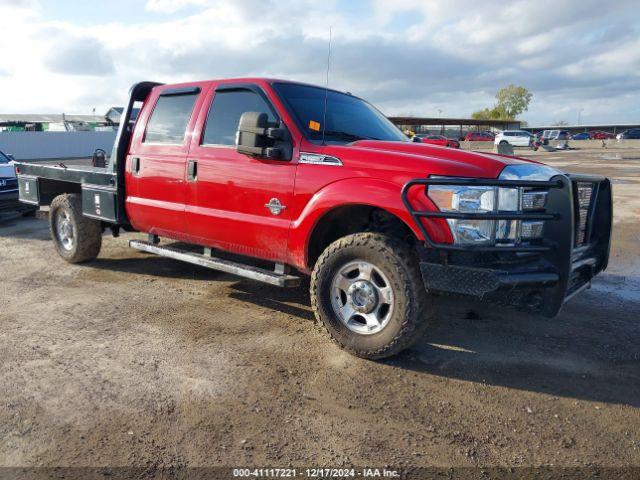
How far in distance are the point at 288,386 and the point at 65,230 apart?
14.5ft

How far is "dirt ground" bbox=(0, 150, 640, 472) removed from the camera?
8.87ft

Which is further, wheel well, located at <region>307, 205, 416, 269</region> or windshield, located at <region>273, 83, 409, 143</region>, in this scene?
windshield, located at <region>273, 83, 409, 143</region>

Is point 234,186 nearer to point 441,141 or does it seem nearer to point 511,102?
point 441,141

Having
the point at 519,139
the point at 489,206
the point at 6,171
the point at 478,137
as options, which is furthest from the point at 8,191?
the point at 478,137

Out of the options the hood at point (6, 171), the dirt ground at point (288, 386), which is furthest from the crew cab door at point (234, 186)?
the hood at point (6, 171)

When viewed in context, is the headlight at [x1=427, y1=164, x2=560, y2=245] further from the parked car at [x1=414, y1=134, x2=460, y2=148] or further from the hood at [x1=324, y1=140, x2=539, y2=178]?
the parked car at [x1=414, y1=134, x2=460, y2=148]

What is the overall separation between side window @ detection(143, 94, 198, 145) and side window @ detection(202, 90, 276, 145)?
33 centimetres

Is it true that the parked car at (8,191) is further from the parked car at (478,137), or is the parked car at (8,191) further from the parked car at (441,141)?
the parked car at (478,137)

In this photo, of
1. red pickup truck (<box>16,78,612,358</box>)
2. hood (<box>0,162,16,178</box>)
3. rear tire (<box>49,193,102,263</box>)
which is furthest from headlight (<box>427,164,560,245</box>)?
hood (<box>0,162,16,178</box>)

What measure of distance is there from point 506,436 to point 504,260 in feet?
3.70

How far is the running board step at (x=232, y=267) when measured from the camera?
415 centimetres

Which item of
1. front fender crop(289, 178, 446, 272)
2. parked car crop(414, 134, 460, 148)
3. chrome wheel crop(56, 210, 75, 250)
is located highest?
parked car crop(414, 134, 460, 148)

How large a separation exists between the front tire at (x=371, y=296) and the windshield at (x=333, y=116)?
3.30ft

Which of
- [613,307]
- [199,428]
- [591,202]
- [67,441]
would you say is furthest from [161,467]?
[613,307]
